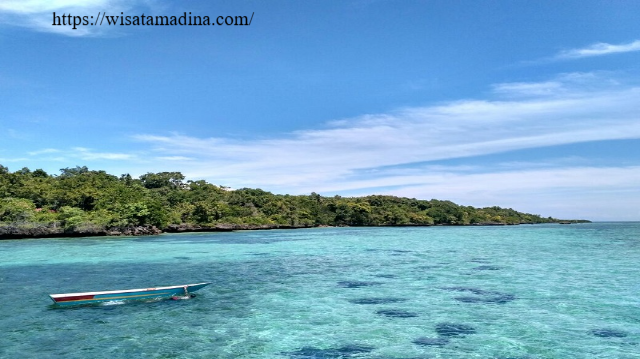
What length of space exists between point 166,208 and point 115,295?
8182 cm

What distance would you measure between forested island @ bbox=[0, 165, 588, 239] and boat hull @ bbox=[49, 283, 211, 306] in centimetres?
5721

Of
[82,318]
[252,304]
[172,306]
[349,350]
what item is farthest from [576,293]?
[82,318]

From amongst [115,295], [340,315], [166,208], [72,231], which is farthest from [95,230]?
[340,315]

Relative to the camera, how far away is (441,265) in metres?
30.0

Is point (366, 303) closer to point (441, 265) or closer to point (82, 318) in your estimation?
point (82, 318)

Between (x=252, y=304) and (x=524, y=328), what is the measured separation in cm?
1032

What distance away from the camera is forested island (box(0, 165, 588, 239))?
68312 mm

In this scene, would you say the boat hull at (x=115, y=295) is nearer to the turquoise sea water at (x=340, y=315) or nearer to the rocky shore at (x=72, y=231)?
the turquoise sea water at (x=340, y=315)

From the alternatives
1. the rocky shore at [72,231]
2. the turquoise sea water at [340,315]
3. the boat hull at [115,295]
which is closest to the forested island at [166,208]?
the rocky shore at [72,231]

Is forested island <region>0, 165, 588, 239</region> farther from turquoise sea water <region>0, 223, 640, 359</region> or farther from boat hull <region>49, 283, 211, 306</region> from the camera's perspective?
boat hull <region>49, 283, 211, 306</region>

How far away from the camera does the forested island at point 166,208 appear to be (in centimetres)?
6831

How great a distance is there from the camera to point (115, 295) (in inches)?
671

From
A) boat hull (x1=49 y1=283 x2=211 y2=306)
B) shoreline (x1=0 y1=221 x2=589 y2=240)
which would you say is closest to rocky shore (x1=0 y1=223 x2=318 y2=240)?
shoreline (x1=0 y1=221 x2=589 y2=240)

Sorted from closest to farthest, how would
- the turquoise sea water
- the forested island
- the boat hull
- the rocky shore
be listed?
the turquoise sea water, the boat hull, the rocky shore, the forested island
